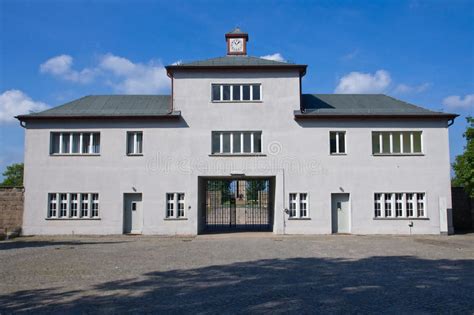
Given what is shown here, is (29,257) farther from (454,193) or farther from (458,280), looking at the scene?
(454,193)

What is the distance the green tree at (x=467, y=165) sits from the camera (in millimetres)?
21828

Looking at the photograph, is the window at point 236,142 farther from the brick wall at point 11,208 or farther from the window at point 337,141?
the brick wall at point 11,208

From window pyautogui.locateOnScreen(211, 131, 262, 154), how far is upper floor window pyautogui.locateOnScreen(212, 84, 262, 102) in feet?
6.15

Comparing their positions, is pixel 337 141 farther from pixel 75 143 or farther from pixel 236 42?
pixel 75 143

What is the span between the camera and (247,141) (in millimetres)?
22734

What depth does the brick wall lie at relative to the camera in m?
22.5

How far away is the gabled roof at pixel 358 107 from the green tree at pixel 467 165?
1.23 m

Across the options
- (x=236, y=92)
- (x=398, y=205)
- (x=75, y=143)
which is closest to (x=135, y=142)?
(x=75, y=143)

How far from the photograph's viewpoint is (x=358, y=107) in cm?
2408

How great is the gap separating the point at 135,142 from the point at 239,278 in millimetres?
14620

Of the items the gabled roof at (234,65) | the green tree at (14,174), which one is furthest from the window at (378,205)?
the green tree at (14,174)

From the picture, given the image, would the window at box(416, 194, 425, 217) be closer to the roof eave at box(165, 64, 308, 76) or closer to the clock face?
the roof eave at box(165, 64, 308, 76)

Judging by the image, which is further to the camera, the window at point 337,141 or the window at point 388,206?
the window at point 337,141

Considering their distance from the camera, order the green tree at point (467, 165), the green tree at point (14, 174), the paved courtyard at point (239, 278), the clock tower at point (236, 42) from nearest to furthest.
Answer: the paved courtyard at point (239, 278)
the green tree at point (467, 165)
the clock tower at point (236, 42)
the green tree at point (14, 174)
